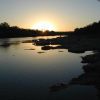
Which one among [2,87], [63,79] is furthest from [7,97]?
[63,79]

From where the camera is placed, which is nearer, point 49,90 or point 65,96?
point 65,96

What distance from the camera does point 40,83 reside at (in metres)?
29.5

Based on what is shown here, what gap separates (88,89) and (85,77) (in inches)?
174

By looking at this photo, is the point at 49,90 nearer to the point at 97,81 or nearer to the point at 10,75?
the point at 97,81

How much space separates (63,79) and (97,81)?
16.3ft

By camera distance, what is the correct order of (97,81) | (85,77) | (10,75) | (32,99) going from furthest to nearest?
(10,75) < (85,77) < (97,81) < (32,99)

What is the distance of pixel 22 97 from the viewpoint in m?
24.1

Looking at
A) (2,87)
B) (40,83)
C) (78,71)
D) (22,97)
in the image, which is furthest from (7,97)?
(78,71)

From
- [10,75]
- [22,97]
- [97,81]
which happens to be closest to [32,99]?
[22,97]

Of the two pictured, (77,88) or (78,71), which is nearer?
(77,88)

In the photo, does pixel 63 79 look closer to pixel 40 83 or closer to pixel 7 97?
pixel 40 83

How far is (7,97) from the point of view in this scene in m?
24.1

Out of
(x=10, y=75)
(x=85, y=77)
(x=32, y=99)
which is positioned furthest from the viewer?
(x=10, y=75)

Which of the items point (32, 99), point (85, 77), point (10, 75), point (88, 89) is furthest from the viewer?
point (10, 75)
